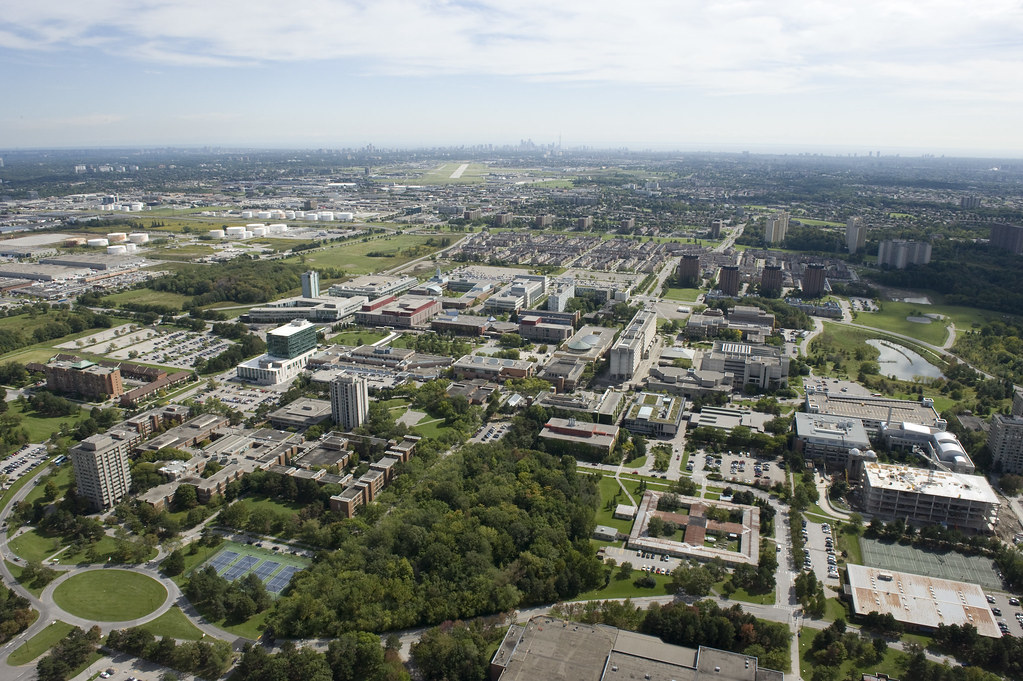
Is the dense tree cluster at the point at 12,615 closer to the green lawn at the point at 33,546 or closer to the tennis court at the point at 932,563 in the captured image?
the green lawn at the point at 33,546

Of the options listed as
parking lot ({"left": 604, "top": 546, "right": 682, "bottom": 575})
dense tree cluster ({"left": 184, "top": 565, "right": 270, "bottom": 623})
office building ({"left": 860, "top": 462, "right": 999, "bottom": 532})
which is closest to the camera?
dense tree cluster ({"left": 184, "top": 565, "right": 270, "bottom": 623})

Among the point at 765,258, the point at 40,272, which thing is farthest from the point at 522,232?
the point at 40,272

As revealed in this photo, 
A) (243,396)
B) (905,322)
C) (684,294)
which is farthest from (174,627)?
(905,322)

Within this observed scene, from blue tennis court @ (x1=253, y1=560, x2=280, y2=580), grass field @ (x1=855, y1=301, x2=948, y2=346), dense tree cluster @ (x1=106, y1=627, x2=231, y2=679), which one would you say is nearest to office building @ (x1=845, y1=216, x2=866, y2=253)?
grass field @ (x1=855, y1=301, x2=948, y2=346)

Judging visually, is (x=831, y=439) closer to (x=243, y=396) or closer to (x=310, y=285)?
(x=243, y=396)

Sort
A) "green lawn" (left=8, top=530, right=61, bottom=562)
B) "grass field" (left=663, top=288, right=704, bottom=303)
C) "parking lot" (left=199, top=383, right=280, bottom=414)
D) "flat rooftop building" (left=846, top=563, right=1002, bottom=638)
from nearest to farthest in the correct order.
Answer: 1. "flat rooftop building" (left=846, top=563, right=1002, bottom=638)
2. "green lawn" (left=8, top=530, right=61, bottom=562)
3. "parking lot" (left=199, top=383, right=280, bottom=414)
4. "grass field" (left=663, top=288, right=704, bottom=303)

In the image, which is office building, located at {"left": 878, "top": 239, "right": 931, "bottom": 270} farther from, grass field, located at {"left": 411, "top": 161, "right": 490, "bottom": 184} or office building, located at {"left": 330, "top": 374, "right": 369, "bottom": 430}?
grass field, located at {"left": 411, "top": 161, "right": 490, "bottom": 184}
